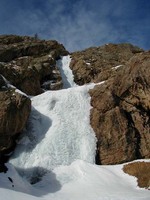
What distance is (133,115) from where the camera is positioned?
31.6m

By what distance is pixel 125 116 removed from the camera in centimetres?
3177

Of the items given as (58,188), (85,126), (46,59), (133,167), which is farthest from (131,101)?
(46,59)

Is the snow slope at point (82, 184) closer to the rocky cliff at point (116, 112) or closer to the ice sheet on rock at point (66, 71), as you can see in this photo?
the rocky cliff at point (116, 112)

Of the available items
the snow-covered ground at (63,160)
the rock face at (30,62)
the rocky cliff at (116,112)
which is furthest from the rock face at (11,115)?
the rock face at (30,62)

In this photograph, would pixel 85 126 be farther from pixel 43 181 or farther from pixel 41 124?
pixel 43 181

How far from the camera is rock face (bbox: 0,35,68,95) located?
41.2 m

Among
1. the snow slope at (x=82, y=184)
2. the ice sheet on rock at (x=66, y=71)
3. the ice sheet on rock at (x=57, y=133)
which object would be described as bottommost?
the snow slope at (x=82, y=184)

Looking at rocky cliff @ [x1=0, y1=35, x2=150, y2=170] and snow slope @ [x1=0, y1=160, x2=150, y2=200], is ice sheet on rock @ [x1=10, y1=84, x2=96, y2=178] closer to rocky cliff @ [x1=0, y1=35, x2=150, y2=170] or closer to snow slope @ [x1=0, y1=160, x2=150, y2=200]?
rocky cliff @ [x1=0, y1=35, x2=150, y2=170]

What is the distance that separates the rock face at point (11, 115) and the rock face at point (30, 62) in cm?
949

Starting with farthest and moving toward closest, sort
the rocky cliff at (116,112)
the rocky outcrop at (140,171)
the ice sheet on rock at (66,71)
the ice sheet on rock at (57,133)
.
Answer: the ice sheet on rock at (66,71), the rocky cliff at (116,112), the ice sheet on rock at (57,133), the rocky outcrop at (140,171)

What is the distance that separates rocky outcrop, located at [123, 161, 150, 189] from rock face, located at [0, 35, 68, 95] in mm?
17811

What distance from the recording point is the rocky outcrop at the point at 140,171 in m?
25.5

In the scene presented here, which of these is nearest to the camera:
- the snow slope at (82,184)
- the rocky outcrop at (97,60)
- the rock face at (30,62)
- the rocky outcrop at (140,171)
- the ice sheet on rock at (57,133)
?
the snow slope at (82,184)

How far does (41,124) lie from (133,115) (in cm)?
806
